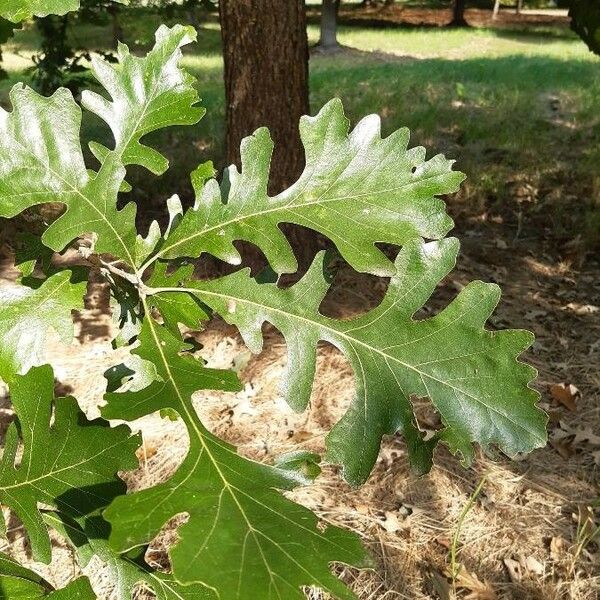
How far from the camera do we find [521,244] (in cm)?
564

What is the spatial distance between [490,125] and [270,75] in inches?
170

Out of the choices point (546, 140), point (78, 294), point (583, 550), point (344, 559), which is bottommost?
point (583, 550)

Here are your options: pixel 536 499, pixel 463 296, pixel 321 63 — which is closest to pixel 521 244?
pixel 536 499

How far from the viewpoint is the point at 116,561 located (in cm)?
108

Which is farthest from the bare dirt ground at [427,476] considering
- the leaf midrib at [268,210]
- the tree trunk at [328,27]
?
the tree trunk at [328,27]

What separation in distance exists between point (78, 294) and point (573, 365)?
11.8 feet

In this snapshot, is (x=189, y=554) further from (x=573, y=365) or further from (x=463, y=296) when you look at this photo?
(x=573, y=365)

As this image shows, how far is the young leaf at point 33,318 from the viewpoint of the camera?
3.67 ft

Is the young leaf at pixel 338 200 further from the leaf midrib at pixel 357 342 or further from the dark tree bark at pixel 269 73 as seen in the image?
the dark tree bark at pixel 269 73

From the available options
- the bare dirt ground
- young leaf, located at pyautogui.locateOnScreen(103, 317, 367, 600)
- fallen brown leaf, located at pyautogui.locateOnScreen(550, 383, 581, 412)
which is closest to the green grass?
the bare dirt ground

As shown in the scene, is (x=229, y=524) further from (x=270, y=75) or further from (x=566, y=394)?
(x=270, y=75)

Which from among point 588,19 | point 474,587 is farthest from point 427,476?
point 588,19

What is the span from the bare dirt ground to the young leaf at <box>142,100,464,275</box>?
196 centimetres

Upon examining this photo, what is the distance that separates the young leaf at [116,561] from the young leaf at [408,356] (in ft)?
1.03
